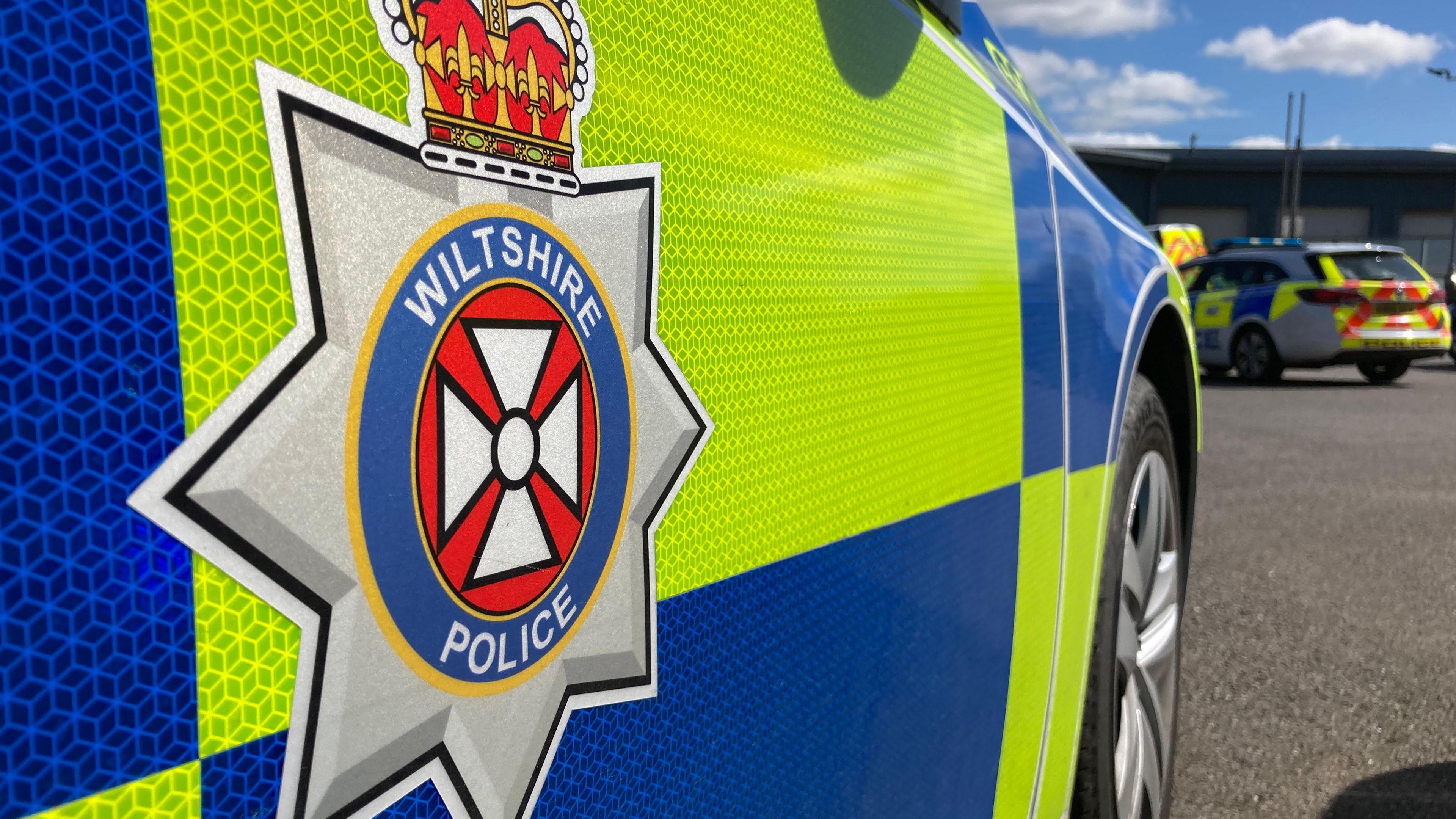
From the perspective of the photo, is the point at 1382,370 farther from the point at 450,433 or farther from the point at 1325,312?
the point at 450,433

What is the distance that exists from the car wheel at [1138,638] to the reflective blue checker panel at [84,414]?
1.46 meters

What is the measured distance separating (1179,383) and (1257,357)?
36.6 ft

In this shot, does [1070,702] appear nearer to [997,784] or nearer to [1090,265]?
[997,784]

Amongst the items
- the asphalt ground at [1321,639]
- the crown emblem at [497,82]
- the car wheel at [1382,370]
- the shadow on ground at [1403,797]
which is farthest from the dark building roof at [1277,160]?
the crown emblem at [497,82]

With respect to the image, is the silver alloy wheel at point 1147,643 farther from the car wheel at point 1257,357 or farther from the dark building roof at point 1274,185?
the dark building roof at point 1274,185

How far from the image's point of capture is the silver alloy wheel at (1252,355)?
1209cm

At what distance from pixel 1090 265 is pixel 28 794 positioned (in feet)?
4.98

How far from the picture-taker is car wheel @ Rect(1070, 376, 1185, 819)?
1.69 metres

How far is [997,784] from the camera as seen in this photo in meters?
1.30

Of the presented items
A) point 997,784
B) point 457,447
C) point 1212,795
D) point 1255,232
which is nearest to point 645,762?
point 457,447

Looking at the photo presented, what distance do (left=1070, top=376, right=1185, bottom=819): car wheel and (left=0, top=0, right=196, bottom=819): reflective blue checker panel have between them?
57.5 inches

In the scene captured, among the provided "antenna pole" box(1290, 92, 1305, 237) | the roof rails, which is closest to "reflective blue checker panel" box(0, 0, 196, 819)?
the roof rails

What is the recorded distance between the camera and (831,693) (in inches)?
36.6

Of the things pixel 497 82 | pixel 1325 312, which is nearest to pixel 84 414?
pixel 497 82
